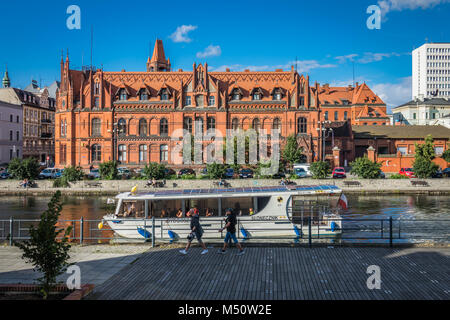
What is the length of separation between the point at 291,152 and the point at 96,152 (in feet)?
98.9

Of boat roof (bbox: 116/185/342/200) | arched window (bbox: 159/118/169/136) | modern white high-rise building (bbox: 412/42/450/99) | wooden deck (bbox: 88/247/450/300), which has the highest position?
modern white high-rise building (bbox: 412/42/450/99)

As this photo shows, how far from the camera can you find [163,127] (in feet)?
205

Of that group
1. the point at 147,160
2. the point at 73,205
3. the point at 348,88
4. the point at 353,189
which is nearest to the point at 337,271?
the point at 73,205

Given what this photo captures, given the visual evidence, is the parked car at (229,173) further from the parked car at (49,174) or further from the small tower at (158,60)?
the small tower at (158,60)

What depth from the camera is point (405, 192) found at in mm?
44969

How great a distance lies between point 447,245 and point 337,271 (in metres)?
6.05

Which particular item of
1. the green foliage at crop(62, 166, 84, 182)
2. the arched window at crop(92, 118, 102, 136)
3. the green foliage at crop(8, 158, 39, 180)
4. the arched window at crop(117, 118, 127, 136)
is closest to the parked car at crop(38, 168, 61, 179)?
the green foliage at crop(8, 158, 39, 180)

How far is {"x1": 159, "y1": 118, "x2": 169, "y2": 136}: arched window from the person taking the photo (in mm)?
62219

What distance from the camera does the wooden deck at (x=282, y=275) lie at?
10.5 m

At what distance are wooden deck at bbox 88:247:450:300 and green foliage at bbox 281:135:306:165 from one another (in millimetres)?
42357

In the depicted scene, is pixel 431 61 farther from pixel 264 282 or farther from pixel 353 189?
pixel 264 282

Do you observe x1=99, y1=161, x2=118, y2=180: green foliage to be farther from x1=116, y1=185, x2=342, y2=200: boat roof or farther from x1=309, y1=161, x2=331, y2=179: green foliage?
x1=116, y1=185, x2=342, y2=200: boat roof

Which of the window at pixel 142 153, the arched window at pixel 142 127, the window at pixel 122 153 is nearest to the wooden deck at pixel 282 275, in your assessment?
the window at pixel 142 153

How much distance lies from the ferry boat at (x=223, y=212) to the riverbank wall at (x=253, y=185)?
24943mm
